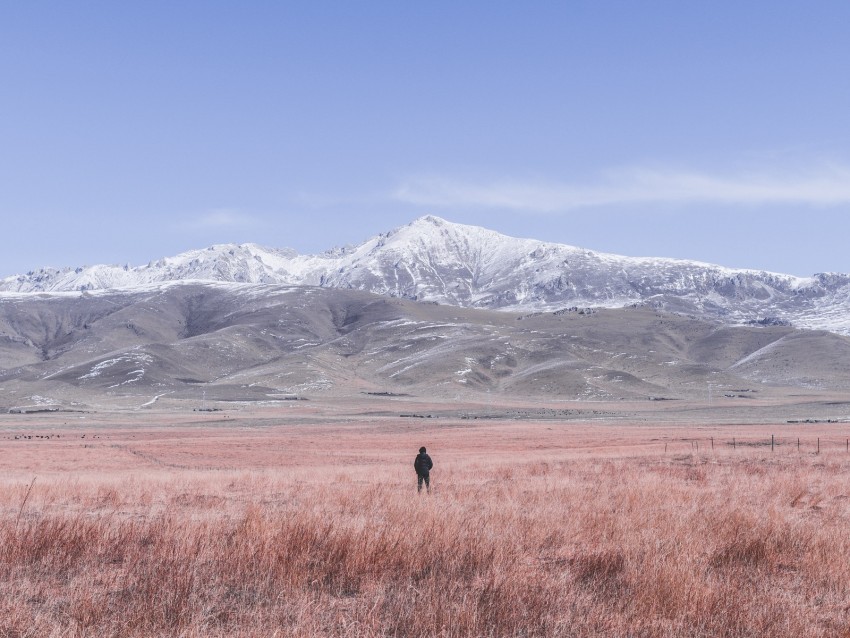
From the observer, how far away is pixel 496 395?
639ft

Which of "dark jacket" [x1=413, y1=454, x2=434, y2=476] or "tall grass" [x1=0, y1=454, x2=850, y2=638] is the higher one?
"tall grass" [x1=0, y1=454, x2=850, y2=638]

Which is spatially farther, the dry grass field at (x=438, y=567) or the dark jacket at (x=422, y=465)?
the dark jacket at (x=422, y=465)

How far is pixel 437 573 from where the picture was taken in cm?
861

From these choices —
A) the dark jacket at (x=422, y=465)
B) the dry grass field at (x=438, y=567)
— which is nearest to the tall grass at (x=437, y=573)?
the dry grass field at (x=438, y=567)

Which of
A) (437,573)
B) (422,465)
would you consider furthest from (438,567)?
(422,465)

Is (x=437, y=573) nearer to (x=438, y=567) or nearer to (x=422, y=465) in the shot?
(x=438, y=567)

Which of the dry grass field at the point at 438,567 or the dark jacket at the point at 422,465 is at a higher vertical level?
the dry grass field at the point at 438,567

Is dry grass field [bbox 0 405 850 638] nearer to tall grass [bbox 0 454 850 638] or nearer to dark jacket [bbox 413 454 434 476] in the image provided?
tall grass [bbox 0 454 850 638]

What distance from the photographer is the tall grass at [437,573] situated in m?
6.69

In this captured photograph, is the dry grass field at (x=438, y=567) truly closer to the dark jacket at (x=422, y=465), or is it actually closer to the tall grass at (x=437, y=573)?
the tall grass at (x=437, y=573)

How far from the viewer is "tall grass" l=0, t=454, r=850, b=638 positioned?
6.69m

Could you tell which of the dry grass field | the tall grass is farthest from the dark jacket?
the tall grass

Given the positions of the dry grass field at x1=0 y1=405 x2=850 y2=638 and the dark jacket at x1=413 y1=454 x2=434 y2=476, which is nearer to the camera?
the dry grass field at x1=0 y1=405 x2=850 y2=638

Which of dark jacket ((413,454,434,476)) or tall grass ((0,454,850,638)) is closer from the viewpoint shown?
tall grass ((0,454,850,638))
